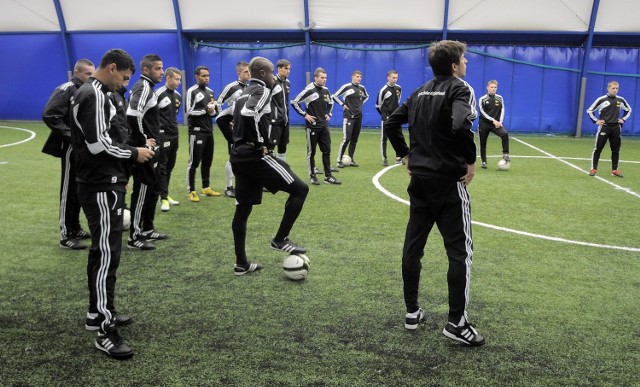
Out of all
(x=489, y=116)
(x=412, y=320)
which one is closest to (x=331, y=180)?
(x=489, y=116)

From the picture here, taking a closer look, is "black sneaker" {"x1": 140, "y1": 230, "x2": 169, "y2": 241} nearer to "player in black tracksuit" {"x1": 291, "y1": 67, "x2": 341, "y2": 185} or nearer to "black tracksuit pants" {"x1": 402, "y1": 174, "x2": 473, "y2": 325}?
"black tracksuit pants" {"x1": 402, "y1": 174, "x2": 473, "y2": 325}

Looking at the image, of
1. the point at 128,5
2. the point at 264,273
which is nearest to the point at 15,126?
the point at 128,5

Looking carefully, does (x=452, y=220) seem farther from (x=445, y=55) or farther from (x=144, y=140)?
(x=144, y=140)

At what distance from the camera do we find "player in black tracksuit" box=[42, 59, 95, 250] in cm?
717

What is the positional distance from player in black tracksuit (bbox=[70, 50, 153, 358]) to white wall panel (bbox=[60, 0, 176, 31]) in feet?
68.7

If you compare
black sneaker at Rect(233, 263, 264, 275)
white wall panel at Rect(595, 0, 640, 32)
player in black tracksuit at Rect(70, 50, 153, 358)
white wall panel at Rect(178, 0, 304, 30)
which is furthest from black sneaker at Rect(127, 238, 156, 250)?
white wall panel at Rect(595, 0, 640, 32)

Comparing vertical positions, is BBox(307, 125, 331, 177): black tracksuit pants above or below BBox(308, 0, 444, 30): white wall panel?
below

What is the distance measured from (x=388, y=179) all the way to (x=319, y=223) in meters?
4.51

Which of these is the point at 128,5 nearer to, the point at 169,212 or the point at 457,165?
the point at 169,212

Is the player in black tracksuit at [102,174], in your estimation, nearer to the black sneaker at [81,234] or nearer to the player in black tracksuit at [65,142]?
the player in black tracksuit at [65,142]

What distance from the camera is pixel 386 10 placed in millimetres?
23016

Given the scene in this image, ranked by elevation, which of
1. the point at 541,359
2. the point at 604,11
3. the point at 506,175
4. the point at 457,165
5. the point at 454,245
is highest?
the point at 604,11

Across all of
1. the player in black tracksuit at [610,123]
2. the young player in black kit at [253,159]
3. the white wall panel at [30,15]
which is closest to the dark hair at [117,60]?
the young player in black kit at [253,159]

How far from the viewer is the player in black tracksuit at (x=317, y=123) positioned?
12.3 metres
